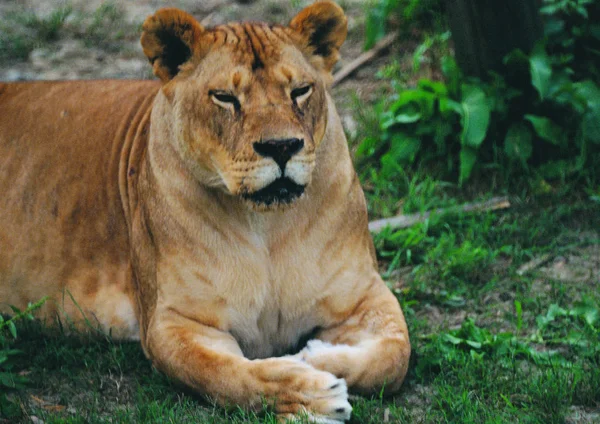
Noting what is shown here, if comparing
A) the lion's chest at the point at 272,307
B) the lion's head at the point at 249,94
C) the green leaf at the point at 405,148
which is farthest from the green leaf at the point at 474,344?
the green leaf at the point at 405,148

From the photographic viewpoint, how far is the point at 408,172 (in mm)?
5504

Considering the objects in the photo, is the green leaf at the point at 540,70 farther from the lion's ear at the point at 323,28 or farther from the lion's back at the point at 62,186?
the lion's back at the point at 62,186

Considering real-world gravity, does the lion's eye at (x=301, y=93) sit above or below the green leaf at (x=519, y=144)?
above

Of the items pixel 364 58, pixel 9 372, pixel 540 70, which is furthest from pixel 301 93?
pixel 364 58

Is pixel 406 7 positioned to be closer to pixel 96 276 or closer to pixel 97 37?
pixel 97 37

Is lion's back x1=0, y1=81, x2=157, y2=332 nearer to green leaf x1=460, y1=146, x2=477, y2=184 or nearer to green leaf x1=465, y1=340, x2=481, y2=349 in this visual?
green leaf x1=465, y1=340, x2=481, y2=349

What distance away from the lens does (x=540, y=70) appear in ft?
16.8

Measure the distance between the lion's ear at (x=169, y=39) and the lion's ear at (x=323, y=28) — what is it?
A: 14.1 inches

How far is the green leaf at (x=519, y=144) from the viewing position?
5.23 m

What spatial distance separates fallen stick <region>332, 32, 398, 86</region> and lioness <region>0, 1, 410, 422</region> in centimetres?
245

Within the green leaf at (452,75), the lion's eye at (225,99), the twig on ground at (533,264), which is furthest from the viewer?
the green leaf at (452,75)

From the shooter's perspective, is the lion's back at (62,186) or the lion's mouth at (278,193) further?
the lion's back at (62,186)

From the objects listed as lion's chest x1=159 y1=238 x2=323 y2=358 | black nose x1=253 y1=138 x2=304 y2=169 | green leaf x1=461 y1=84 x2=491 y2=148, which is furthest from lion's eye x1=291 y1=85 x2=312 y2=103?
green leaf x1=461 y1=84 x2=491 y2=148

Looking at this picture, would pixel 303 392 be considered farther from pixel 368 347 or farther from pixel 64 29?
pixel 64 29
